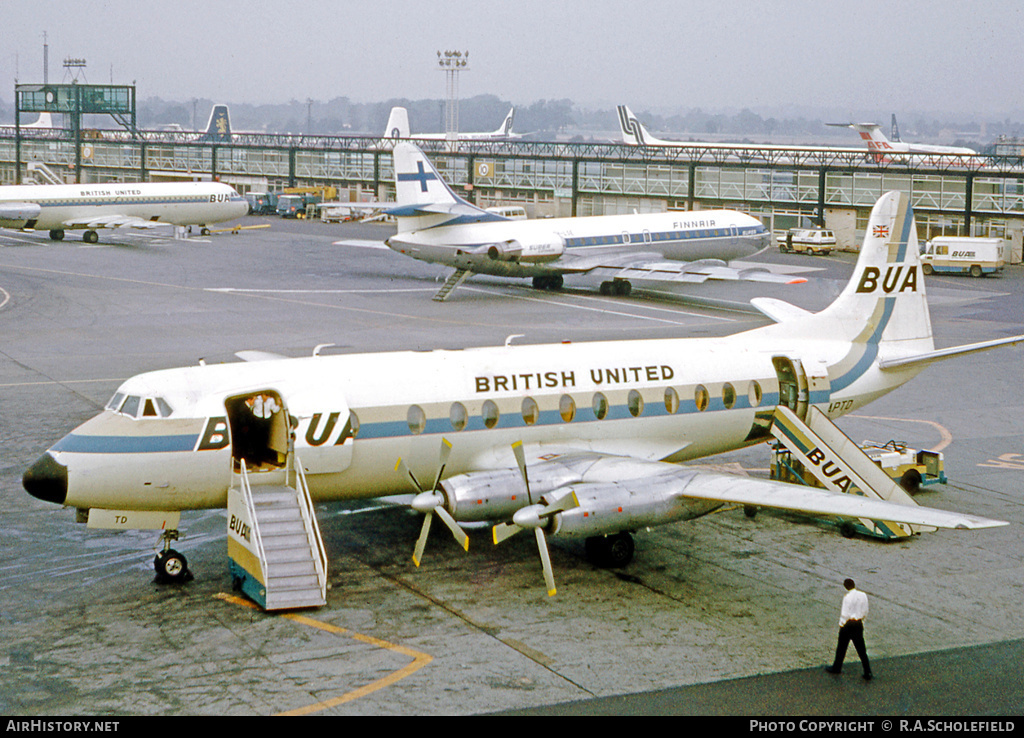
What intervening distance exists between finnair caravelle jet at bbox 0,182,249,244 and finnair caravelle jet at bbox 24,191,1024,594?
2696 inches

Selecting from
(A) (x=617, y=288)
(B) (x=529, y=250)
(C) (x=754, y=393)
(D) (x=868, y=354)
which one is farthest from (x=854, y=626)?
(A) (x=617, y=288)

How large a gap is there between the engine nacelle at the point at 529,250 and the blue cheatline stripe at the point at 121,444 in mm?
39648

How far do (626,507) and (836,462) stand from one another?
6989mm

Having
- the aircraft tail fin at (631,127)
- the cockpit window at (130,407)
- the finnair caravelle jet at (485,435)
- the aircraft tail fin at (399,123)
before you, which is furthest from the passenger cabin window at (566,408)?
the aircraft tail fin at (399,123)

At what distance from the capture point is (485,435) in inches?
922

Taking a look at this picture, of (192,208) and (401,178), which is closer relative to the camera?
(401,178)

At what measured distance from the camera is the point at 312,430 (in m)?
21.8

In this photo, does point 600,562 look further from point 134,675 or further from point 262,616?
point 134,675

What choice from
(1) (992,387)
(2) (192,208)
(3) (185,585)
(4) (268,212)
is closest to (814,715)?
(3) (185,585)

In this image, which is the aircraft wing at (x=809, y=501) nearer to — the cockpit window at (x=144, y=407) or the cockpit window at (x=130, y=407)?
the cockpit window at (x=144, y=407)

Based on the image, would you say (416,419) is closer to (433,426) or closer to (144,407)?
(433,426)

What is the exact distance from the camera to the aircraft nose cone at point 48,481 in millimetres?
20297

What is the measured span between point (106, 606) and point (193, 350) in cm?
2565

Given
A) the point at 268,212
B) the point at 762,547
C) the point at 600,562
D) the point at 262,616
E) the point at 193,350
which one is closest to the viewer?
the point at 262,616
